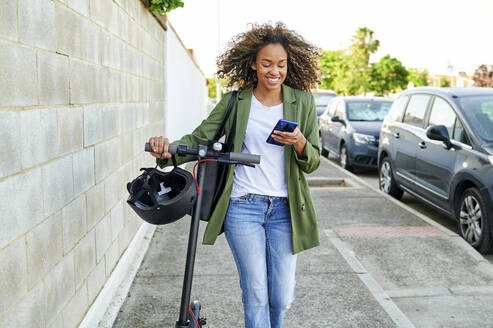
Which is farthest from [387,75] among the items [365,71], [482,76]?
[482,76]

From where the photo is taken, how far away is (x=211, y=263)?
5.17 metres

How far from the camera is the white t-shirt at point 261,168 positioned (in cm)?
296

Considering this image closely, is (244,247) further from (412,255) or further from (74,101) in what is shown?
(412,255)

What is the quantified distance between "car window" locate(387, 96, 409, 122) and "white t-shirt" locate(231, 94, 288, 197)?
5.87 meters

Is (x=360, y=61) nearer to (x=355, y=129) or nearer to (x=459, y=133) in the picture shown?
(x=355, y=129)

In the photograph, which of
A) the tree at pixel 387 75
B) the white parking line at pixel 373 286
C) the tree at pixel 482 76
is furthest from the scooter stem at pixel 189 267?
the tree at pixel 387 75

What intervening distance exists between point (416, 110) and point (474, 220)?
2.41 m

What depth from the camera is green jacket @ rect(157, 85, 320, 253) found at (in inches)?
115

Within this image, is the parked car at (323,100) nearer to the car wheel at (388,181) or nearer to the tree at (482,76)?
the car wheel at (388,181)

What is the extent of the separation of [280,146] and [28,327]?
4.82 feet

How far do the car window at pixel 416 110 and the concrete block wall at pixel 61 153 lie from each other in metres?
4.29

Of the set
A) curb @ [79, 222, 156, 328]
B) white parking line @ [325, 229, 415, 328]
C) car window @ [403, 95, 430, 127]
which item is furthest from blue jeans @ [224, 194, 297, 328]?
car window @ [403, 95, 430, 127]

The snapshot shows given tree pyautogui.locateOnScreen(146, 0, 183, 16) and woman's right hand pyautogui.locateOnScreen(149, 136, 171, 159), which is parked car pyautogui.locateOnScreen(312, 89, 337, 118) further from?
woman's right hand pyautogui.locateOnScreen(149, 136, 171, 159)

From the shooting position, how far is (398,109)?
28.5 ft
